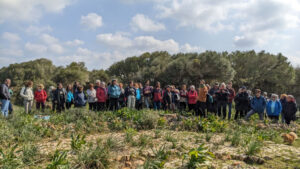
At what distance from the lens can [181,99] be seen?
10.5m

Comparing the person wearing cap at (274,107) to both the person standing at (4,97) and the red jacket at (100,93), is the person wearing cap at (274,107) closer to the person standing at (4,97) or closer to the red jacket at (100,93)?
the red jacket at (100,93)

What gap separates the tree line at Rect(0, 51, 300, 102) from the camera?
77.5 ft

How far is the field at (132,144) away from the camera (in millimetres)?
3584

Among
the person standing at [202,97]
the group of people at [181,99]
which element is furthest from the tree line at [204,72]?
the person standing at [202,97]

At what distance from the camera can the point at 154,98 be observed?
10477 mm

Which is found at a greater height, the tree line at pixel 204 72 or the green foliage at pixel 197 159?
the tree line at pixel 204 72

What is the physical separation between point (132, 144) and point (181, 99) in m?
6.04

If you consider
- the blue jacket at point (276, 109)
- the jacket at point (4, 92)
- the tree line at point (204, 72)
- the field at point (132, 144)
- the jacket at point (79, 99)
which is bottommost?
the field at point (132, 144)

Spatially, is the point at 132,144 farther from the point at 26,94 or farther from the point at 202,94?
the point at 26,94

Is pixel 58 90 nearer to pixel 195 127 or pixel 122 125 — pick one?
pixel 122 125

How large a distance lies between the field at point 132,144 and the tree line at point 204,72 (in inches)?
643

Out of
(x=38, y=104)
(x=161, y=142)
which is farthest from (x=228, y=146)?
(x=38, y=104)

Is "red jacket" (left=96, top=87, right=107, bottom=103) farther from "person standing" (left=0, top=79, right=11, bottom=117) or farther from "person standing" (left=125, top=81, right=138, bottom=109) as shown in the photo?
"person standing" (left=0, top=79, right=11, bottom=117)

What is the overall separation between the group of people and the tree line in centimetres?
1366
